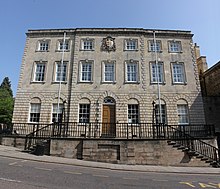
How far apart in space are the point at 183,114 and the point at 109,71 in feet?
30.4

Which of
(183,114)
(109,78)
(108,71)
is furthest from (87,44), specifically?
(183,114)

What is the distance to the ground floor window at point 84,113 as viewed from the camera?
1792 cm

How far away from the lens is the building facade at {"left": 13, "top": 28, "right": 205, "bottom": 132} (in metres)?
18.1

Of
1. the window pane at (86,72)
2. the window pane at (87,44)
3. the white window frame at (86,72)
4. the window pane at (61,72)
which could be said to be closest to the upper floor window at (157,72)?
the white window frame at (86,72)

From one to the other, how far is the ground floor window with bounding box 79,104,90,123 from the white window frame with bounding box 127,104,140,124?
433cm

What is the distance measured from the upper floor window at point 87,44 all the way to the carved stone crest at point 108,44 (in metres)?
1.38

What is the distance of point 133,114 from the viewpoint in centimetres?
1814

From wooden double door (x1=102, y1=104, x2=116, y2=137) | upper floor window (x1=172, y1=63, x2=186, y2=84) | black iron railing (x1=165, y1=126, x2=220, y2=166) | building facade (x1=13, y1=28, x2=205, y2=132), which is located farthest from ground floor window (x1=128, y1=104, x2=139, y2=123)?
upper floor window (x1=172, y1=63, x2=186, y2=84)

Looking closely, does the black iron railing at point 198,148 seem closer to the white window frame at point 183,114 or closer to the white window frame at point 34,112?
the white window frame at point 183,114

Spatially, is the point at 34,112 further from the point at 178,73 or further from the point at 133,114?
the point at 178,73

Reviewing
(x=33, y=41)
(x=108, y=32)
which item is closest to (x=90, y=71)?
(x=108, y=32)

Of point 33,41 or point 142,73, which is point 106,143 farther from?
point 33,41

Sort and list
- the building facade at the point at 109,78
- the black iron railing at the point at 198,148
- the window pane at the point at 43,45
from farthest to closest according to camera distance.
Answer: the window pane at the point at 43,45 → the building facade at the point at 109,78 → the black iron railing at the point at 198,148

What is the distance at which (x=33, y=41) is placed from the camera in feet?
69.1
